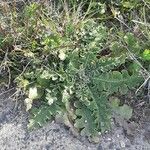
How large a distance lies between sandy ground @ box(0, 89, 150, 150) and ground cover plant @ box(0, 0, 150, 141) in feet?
0.18

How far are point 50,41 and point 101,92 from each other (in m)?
0.43

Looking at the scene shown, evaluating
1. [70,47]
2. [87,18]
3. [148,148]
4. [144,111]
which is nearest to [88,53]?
[70,47]

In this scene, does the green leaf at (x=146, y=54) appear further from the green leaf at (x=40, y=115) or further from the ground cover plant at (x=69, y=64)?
the green leaf at (x=40, y=115)

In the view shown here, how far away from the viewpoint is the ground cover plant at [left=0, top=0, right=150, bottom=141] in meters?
2.51

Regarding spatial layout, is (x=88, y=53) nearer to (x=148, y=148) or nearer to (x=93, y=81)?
(x=93, y=81)

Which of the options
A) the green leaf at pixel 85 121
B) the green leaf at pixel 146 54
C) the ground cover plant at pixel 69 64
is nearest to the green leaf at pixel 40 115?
the ground cover plant at pixel 69 64

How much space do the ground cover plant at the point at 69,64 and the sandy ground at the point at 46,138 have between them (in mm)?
56

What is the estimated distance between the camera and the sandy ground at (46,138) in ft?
8.04

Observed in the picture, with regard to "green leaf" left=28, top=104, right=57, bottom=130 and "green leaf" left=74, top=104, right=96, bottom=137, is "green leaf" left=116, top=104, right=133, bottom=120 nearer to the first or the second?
"green leaf" left=74, top=104, right=96, bottom=137

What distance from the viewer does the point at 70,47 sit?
261 cm

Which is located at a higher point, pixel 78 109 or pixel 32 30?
pixel 32 30

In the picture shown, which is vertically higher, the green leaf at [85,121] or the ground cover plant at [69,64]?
the ground cover plant at [69,64]

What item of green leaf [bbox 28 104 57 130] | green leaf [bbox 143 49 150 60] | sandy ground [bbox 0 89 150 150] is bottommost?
sandy ground [bbox 0 89 150 150]

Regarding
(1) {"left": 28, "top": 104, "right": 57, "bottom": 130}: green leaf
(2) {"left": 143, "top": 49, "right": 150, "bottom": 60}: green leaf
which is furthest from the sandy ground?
(2) {"left": 143, "top": 49, "right": 150, "bottom": 60}: green leaf
